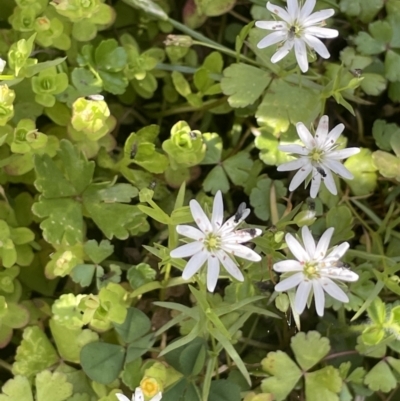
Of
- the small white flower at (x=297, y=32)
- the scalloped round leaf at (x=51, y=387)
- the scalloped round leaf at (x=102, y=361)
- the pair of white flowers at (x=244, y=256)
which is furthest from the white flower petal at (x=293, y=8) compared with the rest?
the scalloped round leaf at (x=51, y=387)

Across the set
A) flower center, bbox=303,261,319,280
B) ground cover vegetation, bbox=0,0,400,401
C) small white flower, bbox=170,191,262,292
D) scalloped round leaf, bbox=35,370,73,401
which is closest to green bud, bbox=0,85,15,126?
ground cover vegetation, bbox=0,0,400,401

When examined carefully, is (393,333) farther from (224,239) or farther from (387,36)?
(387,36)

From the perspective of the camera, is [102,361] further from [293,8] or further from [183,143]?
[293,8]

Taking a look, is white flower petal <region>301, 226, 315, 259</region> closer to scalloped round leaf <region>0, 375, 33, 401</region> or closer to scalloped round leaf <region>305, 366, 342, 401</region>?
scalloped round leaf <region>305, 366, 342, 401</region>

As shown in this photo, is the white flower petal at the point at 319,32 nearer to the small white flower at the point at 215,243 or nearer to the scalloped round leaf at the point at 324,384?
the small white flower at the point at 215,243

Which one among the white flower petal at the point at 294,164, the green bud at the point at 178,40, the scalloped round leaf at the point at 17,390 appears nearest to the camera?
the white flower petal at the point at 294,164

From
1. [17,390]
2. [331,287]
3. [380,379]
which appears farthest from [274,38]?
[17,390]
